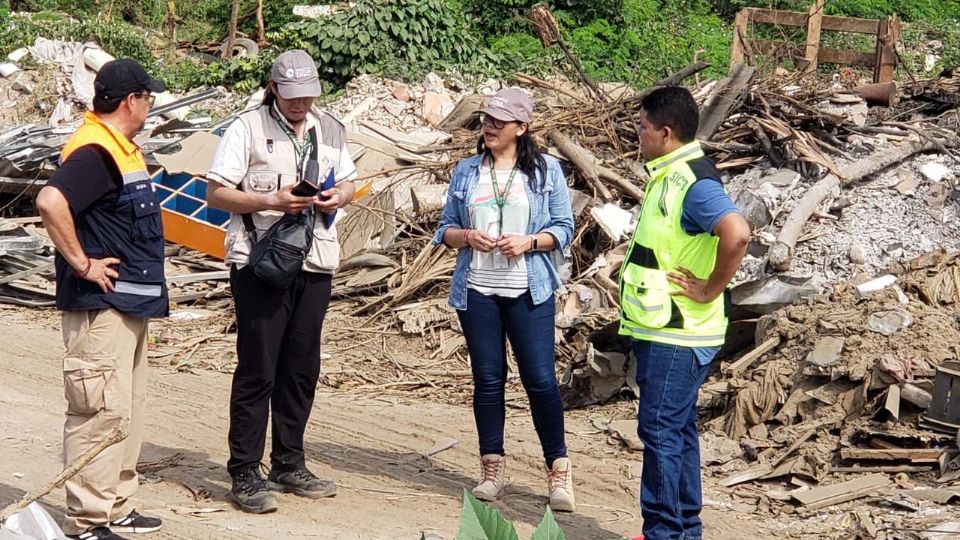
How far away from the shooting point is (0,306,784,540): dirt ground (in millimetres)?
5801

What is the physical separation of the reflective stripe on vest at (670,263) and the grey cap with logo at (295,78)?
165cm

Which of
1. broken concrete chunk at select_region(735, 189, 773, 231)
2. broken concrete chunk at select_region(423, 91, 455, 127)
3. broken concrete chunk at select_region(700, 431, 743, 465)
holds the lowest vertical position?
broken concrete chunk at select_region(700, 431, 743, 465)

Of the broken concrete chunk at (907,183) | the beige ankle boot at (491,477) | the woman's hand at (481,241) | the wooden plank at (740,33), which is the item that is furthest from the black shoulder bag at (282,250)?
the wooden plank at (740,33)

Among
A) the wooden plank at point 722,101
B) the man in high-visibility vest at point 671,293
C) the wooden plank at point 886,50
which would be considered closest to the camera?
the man in high-visibility vest at point 671,293

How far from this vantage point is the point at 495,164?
19.5 ft

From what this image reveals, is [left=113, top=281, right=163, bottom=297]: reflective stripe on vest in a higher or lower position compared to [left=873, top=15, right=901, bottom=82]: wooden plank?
lower

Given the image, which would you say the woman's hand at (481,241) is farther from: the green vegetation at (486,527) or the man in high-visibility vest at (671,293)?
the green vegetation at (486,527)

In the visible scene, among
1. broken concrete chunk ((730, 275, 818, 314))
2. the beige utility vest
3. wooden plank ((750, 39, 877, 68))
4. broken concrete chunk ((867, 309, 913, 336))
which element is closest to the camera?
the beige utility vest

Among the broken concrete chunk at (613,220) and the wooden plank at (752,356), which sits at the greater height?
the broken concrete chunk at (613,220)

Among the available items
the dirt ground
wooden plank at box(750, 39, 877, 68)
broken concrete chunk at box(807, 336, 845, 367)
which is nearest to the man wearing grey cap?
the dirt ground

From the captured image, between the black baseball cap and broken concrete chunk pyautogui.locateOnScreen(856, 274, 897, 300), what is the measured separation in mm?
4902

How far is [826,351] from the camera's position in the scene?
7223 mm

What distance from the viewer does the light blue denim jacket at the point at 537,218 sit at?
19.3 ft

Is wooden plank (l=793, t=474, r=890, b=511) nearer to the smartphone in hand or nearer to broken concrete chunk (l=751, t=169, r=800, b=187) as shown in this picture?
the smartphone in hand
